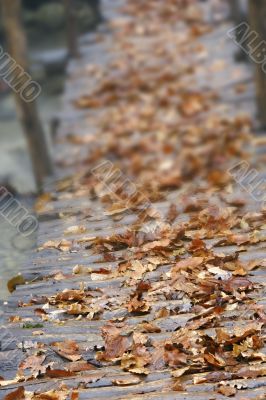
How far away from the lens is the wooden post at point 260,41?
7496mm

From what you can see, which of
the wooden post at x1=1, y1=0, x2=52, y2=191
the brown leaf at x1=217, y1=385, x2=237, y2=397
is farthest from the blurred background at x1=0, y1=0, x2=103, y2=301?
the brown leaf at x1=217, y1=385, x2=237, y2=397

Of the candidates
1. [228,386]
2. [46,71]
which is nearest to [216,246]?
[228,386]

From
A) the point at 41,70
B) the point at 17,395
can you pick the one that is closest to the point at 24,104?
the point at 41,70

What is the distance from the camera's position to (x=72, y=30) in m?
10.9

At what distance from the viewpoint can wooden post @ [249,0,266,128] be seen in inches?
295

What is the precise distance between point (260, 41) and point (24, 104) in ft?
8.38

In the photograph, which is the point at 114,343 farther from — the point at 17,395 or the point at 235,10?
the point at 235,10

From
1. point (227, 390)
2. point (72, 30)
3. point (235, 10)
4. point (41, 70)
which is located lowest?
point (227, 390)

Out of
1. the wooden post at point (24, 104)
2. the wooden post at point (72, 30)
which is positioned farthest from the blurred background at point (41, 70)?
the wooden post at point (24, 104)

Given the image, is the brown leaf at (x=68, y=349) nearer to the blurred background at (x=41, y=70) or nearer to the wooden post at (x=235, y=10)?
the blurred background at (x=41, y=70)

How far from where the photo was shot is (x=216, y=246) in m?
4.85

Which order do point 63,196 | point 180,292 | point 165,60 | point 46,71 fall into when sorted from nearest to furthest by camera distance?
point 180,292, point 63,196, point 165,60, point 46,71

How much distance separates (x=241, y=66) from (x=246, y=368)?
6.86 m

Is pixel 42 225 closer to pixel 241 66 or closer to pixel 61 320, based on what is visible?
pixel 61 320
